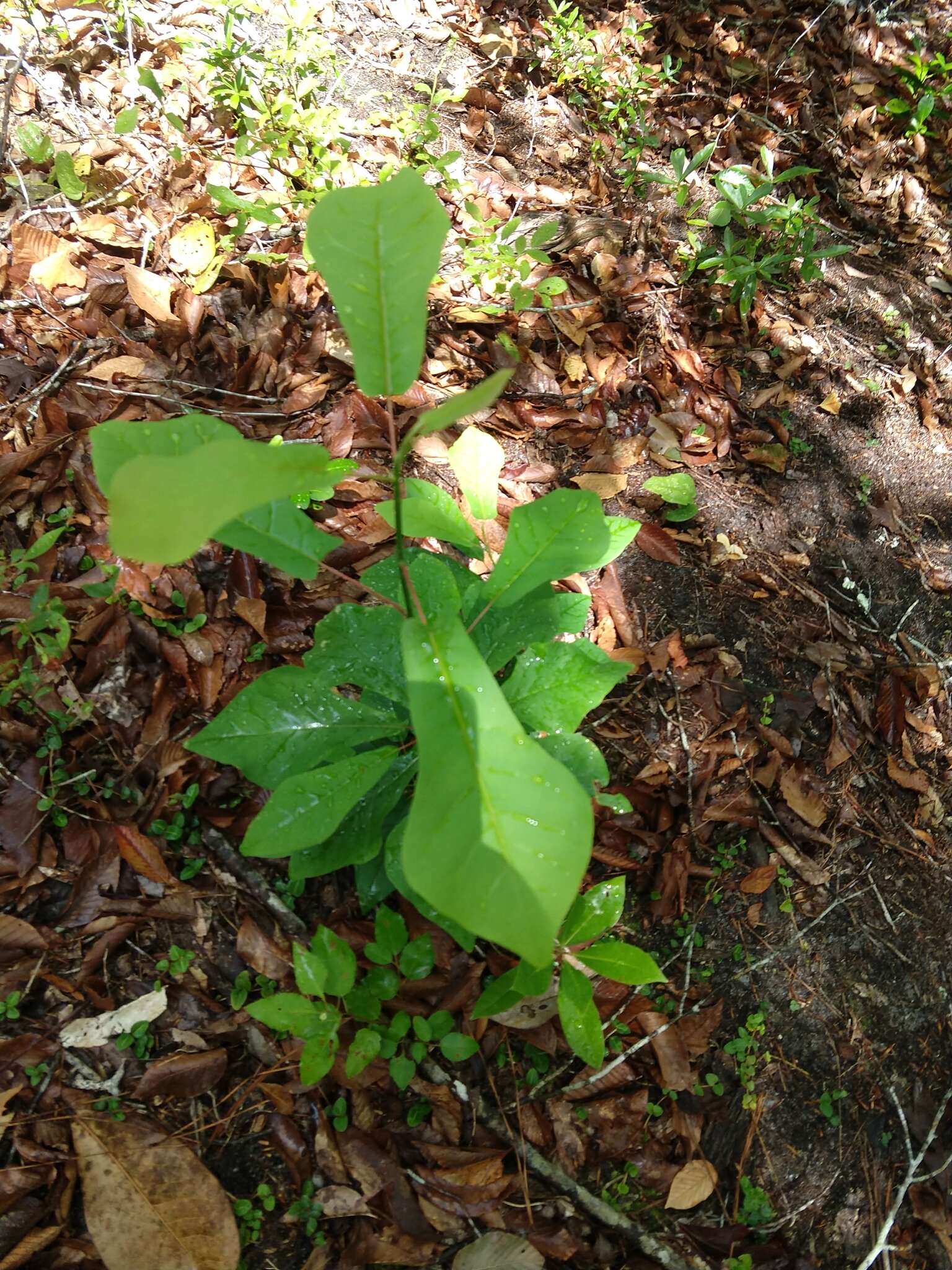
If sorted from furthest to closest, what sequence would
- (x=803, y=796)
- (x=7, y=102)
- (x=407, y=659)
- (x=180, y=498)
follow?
(x=7, y=102) → (x=803, y=796) → (x=407, y=659) → (x=180, y=498)

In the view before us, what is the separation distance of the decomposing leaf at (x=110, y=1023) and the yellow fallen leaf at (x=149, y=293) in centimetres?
204

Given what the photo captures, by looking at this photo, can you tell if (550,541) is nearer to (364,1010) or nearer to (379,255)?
(379,255)

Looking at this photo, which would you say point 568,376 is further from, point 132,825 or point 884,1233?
point 884,1233

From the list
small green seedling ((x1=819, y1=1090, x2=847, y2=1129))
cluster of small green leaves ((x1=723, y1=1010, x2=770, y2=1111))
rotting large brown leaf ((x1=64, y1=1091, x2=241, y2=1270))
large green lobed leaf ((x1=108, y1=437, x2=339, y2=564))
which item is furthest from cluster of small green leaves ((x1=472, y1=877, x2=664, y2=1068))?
large green lobed leaf ((x1=108, y1=437, x2=339, y2=564))

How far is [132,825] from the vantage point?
5.98ft

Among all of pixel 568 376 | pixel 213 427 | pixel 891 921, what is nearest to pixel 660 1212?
pixel 891 921

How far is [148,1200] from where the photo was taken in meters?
1.50

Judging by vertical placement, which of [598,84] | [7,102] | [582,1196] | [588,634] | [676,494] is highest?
[598,84]

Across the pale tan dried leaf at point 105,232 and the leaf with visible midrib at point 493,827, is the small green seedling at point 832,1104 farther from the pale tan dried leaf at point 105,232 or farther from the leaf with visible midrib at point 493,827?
the pale tan dried leaf at point 105,232

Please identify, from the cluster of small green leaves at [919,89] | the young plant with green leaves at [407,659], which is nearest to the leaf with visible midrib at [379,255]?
the young plant with green leaves at [407,659]

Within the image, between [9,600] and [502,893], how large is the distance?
170 centimetres

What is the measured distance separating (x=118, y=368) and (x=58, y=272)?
45cm

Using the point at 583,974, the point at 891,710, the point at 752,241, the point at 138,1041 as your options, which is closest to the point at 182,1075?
the point at 138,1041

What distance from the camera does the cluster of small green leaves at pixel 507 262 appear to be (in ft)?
9.14
